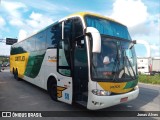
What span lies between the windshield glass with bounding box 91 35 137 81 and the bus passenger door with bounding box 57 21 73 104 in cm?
136

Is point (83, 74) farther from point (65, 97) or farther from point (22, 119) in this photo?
point (22, 119)

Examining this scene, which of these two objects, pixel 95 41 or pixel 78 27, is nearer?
pixel 95 41

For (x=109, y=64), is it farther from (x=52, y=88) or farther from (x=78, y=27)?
(x=52, y=88)

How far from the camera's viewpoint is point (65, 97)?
8.23m

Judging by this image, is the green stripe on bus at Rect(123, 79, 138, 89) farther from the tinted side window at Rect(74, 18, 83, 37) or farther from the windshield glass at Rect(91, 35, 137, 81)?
the tinted side window at Rect(74, 18, 83, 37)

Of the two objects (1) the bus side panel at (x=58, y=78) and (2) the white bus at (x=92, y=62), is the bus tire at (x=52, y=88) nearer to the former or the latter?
(2) the white bus at (x=92, y=62)

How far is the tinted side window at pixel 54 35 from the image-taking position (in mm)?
9205

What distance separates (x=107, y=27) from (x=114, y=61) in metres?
1.32

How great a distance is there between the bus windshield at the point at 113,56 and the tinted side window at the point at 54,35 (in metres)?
1.87

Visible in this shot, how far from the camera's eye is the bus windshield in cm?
707

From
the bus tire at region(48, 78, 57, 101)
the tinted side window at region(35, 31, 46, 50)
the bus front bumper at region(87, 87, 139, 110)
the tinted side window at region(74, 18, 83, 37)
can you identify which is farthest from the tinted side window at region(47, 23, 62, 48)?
the bus front bumper at region(87, 87, 139, 110)

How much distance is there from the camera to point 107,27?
794 cm

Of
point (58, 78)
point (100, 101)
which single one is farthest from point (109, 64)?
point (58, 78)

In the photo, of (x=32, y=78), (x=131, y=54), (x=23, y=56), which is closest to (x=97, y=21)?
(x=131, y=54)
